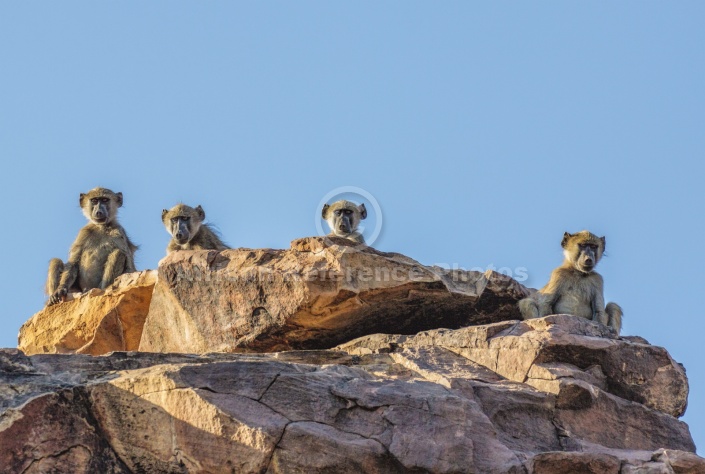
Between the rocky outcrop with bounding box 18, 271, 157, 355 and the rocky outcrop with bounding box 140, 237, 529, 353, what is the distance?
1.45 meters

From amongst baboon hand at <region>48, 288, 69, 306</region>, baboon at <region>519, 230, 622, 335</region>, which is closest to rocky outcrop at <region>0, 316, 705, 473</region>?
baboon at <region>519, 230, 622, 335</region>

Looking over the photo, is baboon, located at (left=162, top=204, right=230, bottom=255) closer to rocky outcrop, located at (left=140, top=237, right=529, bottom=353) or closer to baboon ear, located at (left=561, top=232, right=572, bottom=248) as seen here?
rocky outcrop, located at (left=140, top=237, right=529, bottom=353)

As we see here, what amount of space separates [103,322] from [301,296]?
3.48 metres

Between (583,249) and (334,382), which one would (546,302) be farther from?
(334,382)

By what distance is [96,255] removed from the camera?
16.1 m

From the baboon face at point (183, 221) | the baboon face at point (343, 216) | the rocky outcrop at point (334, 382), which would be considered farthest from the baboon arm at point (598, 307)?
the baboon face at point (183, 221)

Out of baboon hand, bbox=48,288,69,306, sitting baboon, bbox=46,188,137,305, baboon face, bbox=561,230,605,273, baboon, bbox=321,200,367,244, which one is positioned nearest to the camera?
baboon face, bbox=561,230,605,273

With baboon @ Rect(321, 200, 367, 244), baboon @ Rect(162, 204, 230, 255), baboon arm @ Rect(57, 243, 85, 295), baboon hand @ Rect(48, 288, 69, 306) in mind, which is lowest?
baboon hand @ Rect(48, 288, 69, 306)

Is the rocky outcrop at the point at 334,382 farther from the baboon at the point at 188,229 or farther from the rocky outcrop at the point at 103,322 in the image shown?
the baboon at the point at 188,229

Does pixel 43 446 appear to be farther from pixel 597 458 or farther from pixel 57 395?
pixel 597 458

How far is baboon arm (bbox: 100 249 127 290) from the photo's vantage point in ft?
51.2

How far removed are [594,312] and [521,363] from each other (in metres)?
4.73

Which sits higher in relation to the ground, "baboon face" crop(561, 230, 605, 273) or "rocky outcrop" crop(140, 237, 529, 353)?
"baboon face" crop(561, 230, 605, 273)

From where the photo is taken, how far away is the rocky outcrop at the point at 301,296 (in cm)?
1098
